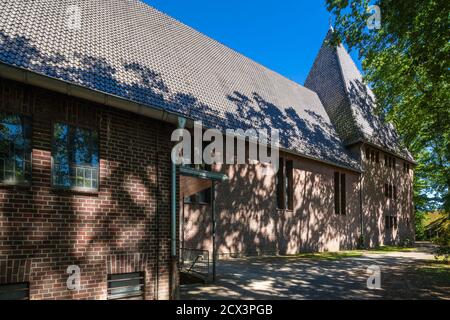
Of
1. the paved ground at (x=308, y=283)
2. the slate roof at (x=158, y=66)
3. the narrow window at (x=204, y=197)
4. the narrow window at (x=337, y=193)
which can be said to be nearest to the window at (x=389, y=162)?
the slate roof at (x=158, y=66)

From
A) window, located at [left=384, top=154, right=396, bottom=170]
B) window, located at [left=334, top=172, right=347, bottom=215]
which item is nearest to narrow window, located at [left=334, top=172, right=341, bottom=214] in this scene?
window, located at [left=334, top=172, right=347, bottom=215]

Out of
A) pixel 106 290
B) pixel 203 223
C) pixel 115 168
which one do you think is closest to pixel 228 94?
pixel 203 223

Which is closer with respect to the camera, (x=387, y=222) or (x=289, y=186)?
(x=289, y=186)

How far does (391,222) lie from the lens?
2895cm

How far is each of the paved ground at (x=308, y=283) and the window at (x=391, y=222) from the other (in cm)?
1379

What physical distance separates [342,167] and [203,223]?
10.7 m

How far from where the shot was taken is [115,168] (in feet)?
27.1

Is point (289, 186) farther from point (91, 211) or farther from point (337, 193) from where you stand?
point (91, 211)

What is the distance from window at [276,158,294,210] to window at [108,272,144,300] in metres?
11.4

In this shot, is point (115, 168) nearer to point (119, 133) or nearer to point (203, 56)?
point (119, 133)

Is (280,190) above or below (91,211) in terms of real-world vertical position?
above

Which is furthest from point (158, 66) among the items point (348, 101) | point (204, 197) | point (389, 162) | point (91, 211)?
point (389, 162)

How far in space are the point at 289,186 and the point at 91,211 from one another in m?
13.2

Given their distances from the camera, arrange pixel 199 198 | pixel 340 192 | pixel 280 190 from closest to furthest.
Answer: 1. pixel 199 198
2. pixel 280 190
3. pixel 340 192
